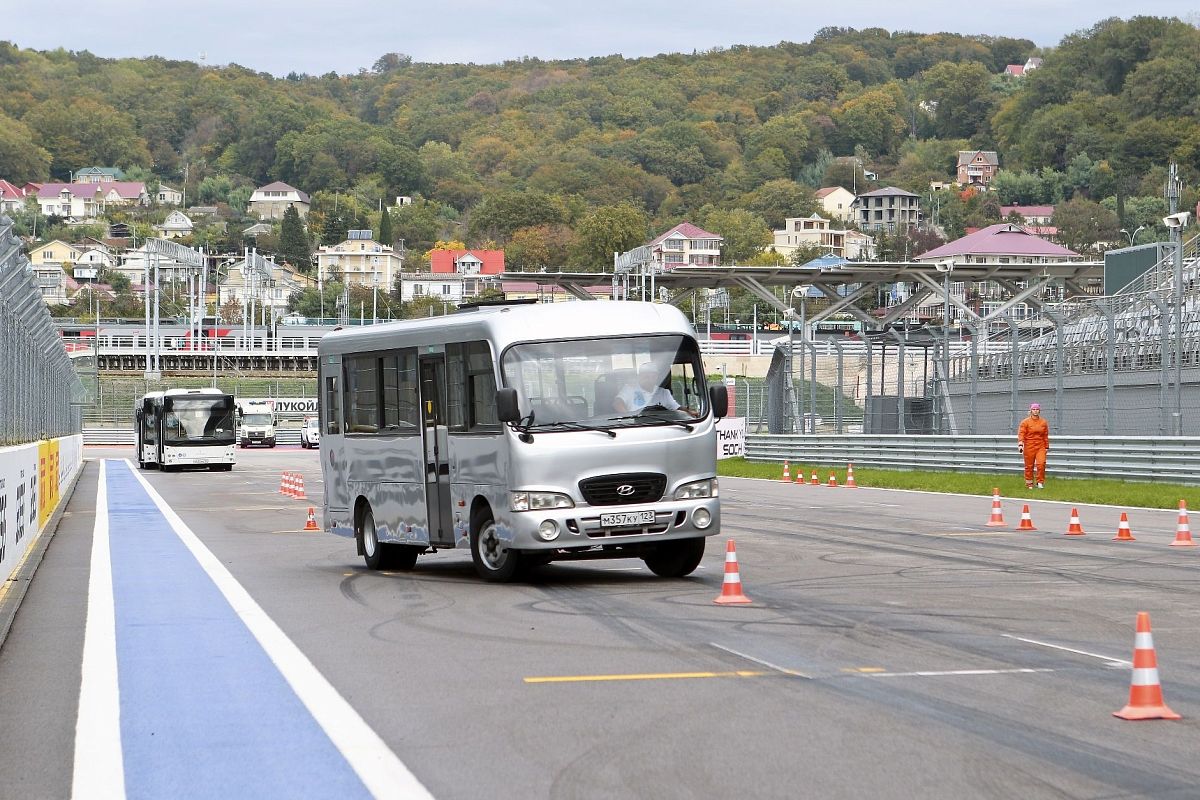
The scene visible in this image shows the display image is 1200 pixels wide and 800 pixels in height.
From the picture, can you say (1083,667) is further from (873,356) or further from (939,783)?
(873,356)

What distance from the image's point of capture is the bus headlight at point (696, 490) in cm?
1606

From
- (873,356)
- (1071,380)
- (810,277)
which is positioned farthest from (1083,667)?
(810,277)

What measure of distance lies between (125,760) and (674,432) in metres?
8.70

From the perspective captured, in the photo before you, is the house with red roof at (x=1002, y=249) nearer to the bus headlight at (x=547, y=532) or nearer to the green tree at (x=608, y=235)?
the green tree at (x=608, y=235)

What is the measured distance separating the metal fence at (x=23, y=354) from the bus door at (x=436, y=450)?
5.39 metres

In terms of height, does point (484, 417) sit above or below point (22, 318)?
below

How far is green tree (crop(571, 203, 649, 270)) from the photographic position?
7190 inches

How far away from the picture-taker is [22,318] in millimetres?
26641

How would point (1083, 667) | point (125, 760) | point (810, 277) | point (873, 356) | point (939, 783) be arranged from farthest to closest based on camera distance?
point (810, 277) < point (873, 356) < point (1083, 667) < point (125, 760) < point (939, 783)

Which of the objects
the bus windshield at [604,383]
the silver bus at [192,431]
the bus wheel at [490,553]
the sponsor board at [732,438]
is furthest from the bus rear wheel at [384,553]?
the silver bus at [192,431]

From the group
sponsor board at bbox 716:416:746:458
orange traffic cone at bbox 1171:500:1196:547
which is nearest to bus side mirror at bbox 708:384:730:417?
orange traffic cone at bbox 1171:500:1196:547

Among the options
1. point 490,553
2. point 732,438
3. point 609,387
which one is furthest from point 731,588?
point 732,438

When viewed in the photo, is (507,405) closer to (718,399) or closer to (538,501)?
(538,501)

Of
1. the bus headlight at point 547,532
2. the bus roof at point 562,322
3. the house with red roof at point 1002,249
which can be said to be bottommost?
the bus headlight at point 547,532
